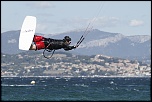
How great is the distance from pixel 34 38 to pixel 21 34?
0.77 m

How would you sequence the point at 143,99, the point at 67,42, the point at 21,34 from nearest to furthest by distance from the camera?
the point at 21,34 < the point at 67,42 < the point at 143,99

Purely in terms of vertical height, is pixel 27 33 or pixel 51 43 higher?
pixel 27 33

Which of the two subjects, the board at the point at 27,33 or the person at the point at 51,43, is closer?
the board at the point at 27,33

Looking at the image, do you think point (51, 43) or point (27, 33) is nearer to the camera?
point (27, 33)

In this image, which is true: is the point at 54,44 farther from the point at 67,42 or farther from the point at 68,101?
the point at 68,101

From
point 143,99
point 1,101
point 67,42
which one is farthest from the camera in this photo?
point 143,99

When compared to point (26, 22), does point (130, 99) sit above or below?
below

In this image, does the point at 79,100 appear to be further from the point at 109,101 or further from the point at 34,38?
the point at 34,38

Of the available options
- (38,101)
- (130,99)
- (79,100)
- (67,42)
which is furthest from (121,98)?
(67,42)

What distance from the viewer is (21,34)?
1684 centimetres

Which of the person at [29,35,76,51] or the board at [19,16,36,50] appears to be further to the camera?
the person at [29,35,76,51]

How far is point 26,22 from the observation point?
17078mm

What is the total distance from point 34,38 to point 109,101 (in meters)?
137

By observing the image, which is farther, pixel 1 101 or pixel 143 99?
pixel 143 99
